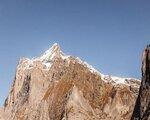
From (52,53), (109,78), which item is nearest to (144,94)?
(109,78)

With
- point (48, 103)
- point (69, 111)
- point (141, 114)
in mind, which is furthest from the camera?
point (48, 103)

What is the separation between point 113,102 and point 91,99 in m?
5.42

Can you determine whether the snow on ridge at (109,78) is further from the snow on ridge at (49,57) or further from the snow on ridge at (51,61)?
the snow on ridge at (49,57)

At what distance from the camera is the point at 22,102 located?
126500mm

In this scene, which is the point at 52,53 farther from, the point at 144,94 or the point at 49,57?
the point at 144,94

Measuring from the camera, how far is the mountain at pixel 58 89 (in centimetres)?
11444

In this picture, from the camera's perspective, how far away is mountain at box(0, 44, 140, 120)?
114 meters

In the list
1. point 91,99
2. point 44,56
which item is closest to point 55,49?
point 44,56

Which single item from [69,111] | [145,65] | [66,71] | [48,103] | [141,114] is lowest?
[141,114]

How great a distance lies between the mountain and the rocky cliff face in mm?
67379

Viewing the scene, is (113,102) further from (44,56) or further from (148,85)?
(148,85)

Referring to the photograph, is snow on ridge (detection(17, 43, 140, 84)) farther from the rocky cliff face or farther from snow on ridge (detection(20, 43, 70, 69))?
the rocky cliff face

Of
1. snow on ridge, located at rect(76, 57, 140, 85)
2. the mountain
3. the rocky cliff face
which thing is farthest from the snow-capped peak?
the rocky cliff face

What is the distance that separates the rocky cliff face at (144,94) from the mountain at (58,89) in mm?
67379
